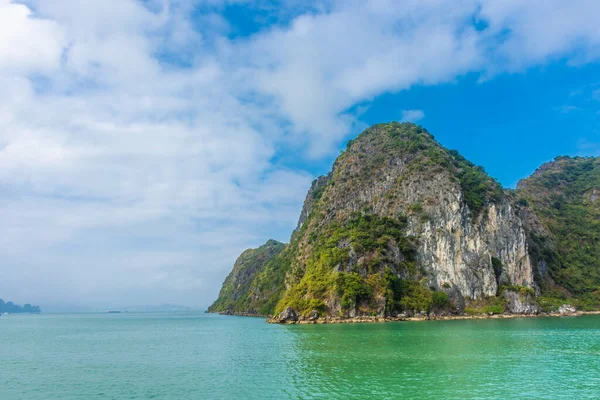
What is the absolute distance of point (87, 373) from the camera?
1518 inches

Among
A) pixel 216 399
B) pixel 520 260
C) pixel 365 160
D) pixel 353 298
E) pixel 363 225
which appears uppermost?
pixel 365 160

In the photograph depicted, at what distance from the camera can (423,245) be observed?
383 ft

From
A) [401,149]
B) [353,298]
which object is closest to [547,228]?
[401,149]

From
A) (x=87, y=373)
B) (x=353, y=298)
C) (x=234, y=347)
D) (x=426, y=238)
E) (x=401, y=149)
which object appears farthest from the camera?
(x=401, y=149)

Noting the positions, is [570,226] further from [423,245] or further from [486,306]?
[423,245]

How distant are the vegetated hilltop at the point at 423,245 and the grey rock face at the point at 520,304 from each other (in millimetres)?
249

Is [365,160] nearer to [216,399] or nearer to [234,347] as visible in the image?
[234,347]

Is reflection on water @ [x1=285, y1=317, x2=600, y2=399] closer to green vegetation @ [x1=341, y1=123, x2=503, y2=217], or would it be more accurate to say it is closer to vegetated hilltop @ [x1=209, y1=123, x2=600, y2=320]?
vegetated hilltop @ [x1=209, y1=123, x2=600, y2=320]

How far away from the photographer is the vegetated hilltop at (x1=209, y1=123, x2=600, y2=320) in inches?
4104

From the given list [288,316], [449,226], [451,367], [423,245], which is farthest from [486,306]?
[451,367]

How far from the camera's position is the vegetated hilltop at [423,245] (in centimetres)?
10425

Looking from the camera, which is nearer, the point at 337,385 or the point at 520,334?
the point at 337,385

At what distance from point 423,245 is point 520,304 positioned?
26853mm

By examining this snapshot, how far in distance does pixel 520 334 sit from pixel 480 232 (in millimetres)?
58997
